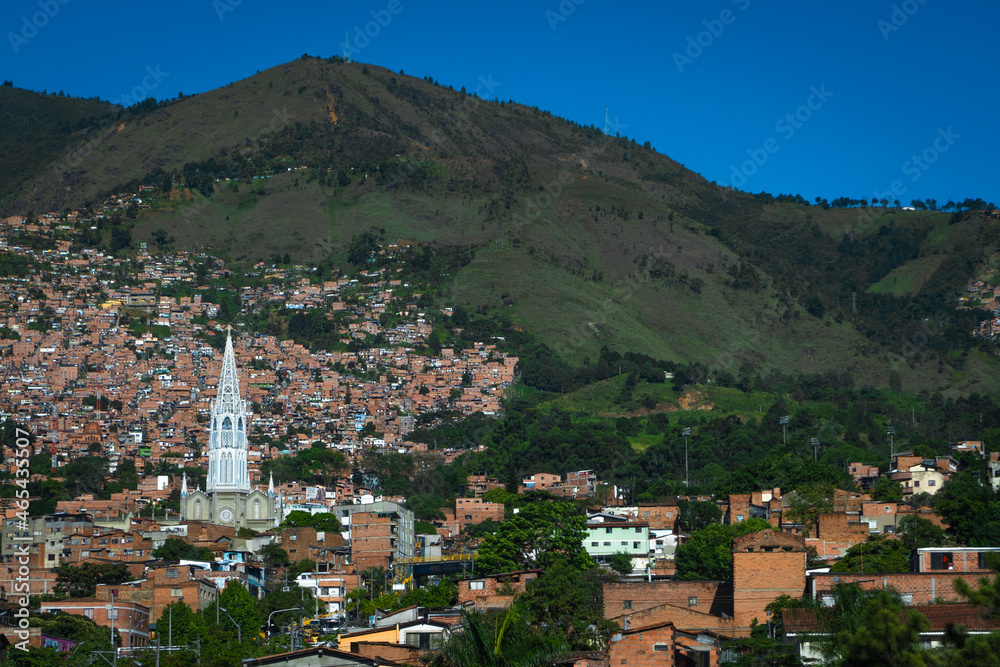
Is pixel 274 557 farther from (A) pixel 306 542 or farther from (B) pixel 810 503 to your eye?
(B) pixel 810 503

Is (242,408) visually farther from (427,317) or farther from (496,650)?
(496,650)

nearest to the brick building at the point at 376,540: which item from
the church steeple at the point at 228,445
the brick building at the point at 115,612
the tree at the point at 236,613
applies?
the tree at the point at 236,613

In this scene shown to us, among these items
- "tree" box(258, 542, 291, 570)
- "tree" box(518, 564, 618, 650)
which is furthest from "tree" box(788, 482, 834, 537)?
"tree" box(258, 542, 291, 570)

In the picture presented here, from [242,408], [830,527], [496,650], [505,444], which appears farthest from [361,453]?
[496,650]

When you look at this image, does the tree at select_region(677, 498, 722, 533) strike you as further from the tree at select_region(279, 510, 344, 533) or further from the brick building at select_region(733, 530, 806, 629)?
the brick building at select_region(733, 530, 806, 629)

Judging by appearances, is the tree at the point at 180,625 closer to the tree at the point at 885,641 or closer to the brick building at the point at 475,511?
the tree at the point at 885,641
